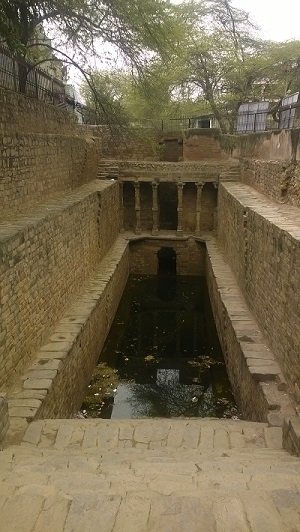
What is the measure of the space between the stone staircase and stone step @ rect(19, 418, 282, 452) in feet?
0.04

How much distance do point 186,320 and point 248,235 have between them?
4604mm

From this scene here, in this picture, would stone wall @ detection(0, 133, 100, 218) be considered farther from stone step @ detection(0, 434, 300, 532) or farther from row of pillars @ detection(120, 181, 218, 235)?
stone step @ detection(0, 434, 300, 532)

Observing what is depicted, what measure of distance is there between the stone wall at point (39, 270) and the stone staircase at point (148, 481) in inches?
54.0

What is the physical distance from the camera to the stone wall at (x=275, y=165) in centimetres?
956

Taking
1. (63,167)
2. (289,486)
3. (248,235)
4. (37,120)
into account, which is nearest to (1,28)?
(37,120)

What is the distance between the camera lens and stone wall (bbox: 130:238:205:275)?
17.8m

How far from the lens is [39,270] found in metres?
7.31

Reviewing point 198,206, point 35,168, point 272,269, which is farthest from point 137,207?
point 272,269

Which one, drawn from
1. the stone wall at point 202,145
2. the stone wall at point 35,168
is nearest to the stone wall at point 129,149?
the stone wall at point 202,145

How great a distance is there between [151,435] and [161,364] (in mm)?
5170

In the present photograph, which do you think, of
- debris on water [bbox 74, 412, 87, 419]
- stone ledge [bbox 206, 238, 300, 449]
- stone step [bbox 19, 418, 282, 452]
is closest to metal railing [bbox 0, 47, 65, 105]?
stone ledge [bbox 206, 238, 300, 449]

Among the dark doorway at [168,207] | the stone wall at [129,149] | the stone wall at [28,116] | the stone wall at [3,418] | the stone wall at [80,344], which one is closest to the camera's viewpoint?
the stone wall at [3,418]

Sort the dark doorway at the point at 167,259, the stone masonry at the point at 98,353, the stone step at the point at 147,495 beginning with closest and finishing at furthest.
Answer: the stone step at the point at 147,495, the stone masonry at the point at 98,353, the dark doorway at the point at 167,259

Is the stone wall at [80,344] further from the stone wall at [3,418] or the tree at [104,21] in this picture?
the tree at [104,21]
